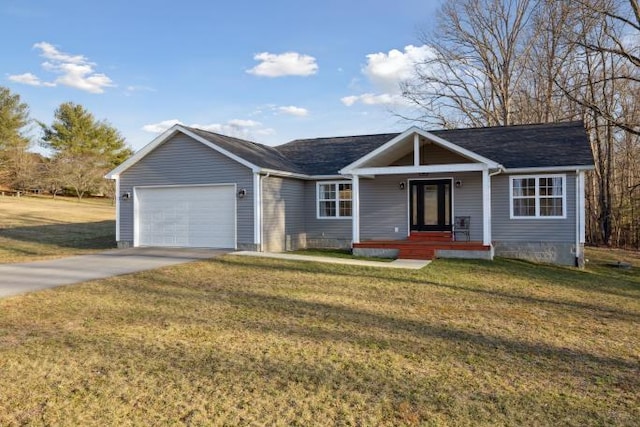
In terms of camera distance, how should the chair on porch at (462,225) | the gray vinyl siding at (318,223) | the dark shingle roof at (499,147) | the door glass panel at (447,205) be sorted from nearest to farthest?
the dark shingle roof at (499,147) < the chair on porch at (462,225) < the door glass panel at (447,205) < the gray vinyl siding at (318,223)

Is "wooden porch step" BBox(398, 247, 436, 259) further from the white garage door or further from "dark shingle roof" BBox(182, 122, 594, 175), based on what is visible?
the white garage door

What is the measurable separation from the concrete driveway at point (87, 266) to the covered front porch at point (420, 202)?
16.0ft

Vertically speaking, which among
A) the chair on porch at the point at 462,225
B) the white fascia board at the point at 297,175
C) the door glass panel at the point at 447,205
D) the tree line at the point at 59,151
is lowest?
the chair on porch at the point at 462,225

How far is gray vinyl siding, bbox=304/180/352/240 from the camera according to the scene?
16125 mm

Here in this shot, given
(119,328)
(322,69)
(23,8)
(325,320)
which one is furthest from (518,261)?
(23,8)

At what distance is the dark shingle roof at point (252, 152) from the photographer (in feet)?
48.4

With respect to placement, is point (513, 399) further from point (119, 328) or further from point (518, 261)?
point (518, 261)

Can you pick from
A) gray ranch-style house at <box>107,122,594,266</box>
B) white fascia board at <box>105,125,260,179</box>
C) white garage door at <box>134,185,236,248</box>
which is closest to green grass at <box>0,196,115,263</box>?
white garage door at <box>134,185,236,248</box>

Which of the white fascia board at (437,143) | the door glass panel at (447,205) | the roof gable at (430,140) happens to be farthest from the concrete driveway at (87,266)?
the door glass panel at (447,205)

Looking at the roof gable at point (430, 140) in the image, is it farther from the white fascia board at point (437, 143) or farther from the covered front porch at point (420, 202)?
the covered front porch at point (420, 202)

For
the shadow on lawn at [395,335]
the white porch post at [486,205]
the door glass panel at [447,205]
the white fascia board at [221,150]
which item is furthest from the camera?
the door glass panel at [447,205]

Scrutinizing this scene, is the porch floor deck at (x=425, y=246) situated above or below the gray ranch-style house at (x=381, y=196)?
below

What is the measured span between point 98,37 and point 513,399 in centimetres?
2063

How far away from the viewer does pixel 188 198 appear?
15.5 meters
